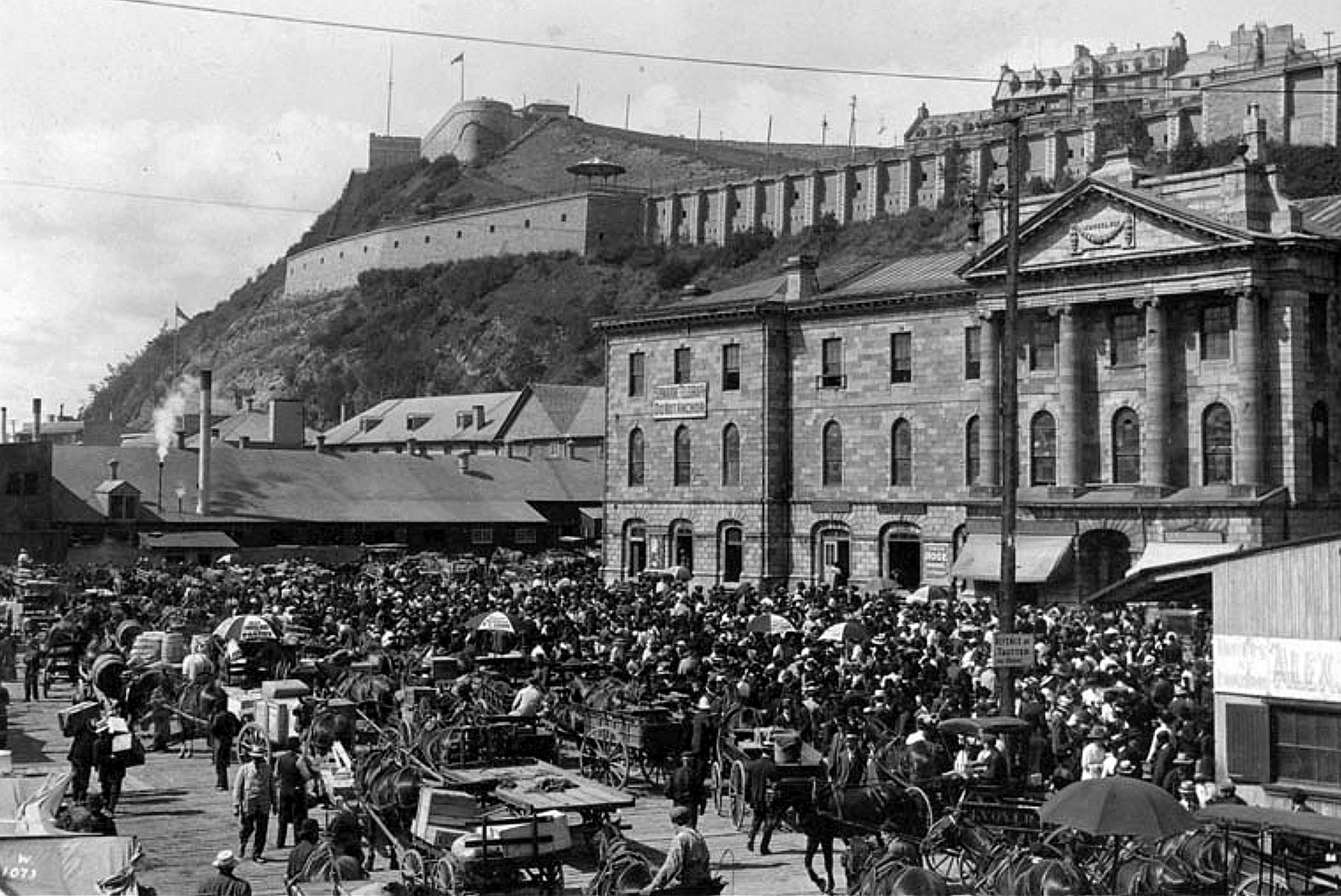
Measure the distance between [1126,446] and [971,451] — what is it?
6.81m

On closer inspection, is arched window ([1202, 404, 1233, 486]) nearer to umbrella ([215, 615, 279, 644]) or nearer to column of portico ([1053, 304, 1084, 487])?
column of portico ([1053, 304, 1084, 487])

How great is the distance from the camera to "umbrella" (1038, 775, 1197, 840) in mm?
12750

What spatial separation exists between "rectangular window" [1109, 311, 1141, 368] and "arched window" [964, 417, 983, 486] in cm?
656

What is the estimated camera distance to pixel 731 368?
196 ft

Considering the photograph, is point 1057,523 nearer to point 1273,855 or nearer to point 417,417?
point 1273,855

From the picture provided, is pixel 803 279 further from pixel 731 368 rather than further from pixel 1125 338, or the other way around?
pixel 1125 338

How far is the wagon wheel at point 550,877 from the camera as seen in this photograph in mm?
15219

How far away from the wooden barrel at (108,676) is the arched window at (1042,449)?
30.6 m

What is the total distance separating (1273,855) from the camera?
45.2 feet

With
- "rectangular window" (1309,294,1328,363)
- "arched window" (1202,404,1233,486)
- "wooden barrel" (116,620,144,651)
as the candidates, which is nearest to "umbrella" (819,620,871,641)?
"wooden barrel" (116,620,144,651)

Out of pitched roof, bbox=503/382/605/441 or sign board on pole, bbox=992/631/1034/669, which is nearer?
sign board on pole, bbox=992/631/1034/669

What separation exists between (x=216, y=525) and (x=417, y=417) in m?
40.0

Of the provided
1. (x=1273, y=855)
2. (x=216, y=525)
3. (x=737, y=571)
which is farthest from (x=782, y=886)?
(x=216, y=525)

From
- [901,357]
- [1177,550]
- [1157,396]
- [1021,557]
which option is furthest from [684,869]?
[901,357]
